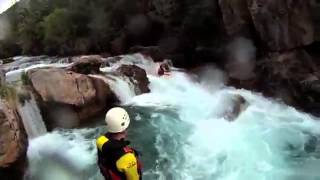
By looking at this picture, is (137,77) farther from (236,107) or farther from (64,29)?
(64,29)

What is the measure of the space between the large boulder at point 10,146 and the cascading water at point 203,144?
0.31 m

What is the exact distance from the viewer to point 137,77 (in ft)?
43.8

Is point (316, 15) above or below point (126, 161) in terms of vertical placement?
below

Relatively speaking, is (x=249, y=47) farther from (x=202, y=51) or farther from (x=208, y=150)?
(x=208, y=150)

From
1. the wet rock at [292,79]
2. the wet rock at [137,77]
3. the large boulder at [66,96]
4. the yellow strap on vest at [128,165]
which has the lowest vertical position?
the wet rock at [292,79]

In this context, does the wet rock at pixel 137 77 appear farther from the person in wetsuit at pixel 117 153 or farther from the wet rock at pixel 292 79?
the person in wetsuit at pixel 117 153

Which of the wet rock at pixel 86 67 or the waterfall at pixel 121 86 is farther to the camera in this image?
the wet rock at pixel 86 67

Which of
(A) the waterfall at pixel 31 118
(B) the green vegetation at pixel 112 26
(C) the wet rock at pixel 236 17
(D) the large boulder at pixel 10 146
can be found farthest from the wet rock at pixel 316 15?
(D) the large boulder at pixel 10 146

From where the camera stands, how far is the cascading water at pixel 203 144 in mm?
7762

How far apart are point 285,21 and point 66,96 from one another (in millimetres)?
6317

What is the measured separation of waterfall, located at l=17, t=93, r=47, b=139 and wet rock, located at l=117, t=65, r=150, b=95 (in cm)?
363

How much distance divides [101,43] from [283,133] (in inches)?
556

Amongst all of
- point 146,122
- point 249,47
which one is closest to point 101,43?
point 249,47

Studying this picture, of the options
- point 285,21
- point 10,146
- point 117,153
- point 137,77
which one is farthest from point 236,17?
point 117,153
